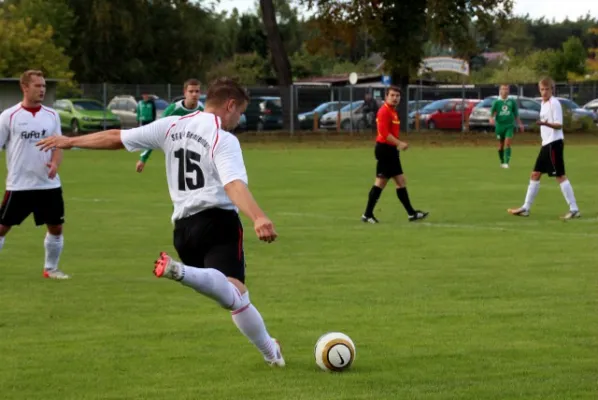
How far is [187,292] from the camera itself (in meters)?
10.9

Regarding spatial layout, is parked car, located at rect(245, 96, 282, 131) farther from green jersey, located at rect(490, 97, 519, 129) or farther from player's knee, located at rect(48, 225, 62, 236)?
player's knee, located at rect(48, 225, 62, 236)

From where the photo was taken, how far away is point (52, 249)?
11.8 metres

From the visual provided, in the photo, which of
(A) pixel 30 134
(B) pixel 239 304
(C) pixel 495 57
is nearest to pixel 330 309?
(B) pixel 239 304

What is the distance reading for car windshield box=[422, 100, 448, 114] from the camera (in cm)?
5432

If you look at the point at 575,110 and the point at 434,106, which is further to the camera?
the point at 434,106

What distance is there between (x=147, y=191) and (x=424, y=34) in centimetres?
3020

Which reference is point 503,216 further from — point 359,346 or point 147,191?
point 359,346

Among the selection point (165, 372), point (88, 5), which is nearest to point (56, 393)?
point (165, 372)

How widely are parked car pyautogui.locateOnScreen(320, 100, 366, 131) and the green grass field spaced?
33.1 m

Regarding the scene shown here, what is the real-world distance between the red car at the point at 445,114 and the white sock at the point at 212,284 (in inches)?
1814

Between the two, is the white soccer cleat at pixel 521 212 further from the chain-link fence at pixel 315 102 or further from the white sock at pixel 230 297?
the chain-link fence at pixel 315 102

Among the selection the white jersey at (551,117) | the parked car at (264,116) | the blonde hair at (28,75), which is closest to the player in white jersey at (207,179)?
the blonde hair at (28,75)

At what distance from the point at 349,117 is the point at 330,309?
43676mm

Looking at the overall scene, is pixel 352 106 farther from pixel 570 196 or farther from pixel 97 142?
pixel 97 142
